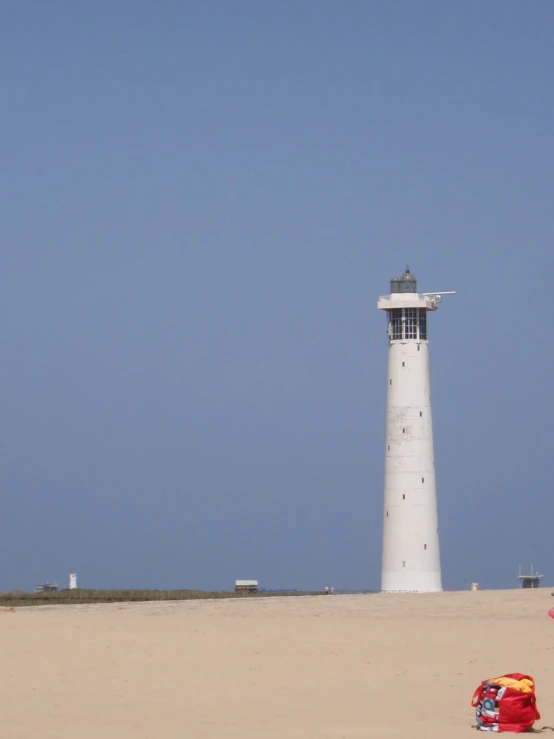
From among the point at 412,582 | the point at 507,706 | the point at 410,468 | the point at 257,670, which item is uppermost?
the point at 410,468

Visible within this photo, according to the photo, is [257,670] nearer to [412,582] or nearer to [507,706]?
[507,706]

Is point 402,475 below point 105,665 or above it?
above

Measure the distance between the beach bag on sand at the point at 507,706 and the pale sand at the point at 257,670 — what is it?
33 centimetres

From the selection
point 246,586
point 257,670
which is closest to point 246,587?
point 246,586

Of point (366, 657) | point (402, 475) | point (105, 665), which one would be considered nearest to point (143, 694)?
point (105, 665)

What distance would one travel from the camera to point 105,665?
24031 mm

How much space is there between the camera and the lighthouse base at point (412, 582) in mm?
52250

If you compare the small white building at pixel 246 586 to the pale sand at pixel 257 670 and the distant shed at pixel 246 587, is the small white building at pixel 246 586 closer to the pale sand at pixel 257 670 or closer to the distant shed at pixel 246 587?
the distant shed at pixel 246 587

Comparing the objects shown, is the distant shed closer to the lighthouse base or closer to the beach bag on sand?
the lighthouse base

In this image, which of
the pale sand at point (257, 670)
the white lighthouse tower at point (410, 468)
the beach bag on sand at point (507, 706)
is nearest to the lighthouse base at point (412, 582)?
the white lighthouse tower at point (410, 468)

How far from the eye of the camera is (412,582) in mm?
52438

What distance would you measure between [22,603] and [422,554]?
18.6 m

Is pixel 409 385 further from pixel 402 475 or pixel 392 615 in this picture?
pixel 392 615

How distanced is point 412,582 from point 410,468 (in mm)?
4361
